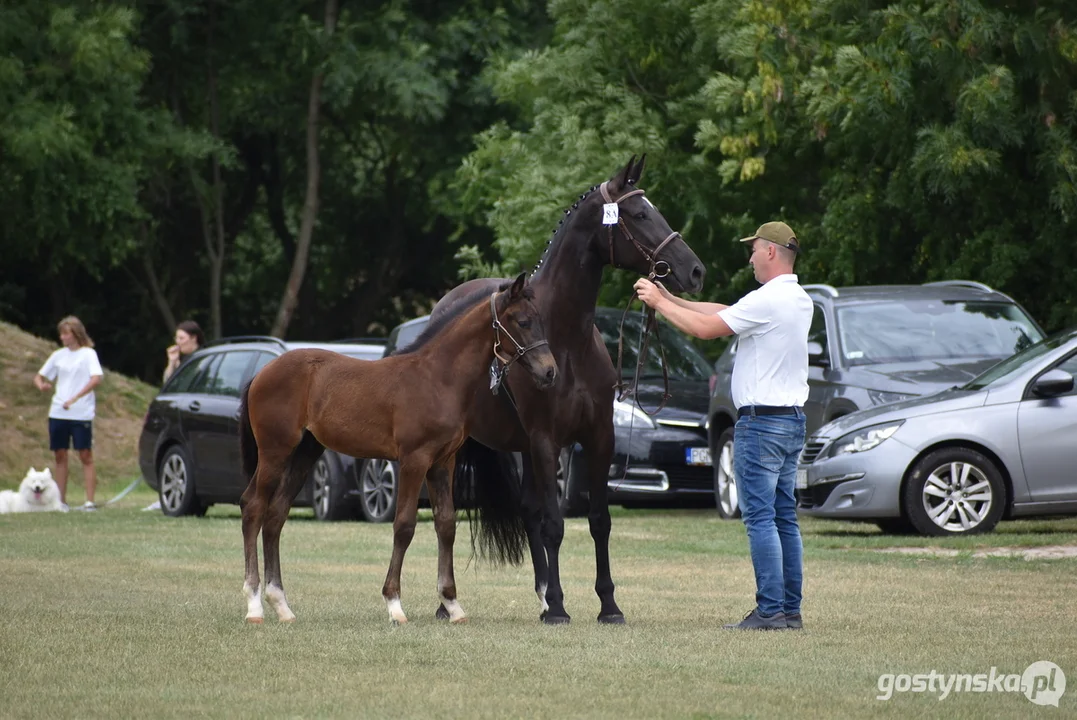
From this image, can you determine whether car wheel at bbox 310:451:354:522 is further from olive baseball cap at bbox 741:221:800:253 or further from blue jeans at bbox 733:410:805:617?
olive baseball cap at bbox 741:221:800:253

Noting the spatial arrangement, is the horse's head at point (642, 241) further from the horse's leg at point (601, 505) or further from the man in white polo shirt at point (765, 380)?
the horse's leg at point (601, 505)

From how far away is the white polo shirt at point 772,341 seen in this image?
9.69 metres

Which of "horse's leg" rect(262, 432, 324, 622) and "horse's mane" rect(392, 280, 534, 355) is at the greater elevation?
"horse's mane" rect(392, 280, 534, 355)

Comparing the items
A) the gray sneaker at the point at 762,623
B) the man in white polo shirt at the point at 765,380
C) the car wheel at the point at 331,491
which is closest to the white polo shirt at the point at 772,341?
the man in white polo shirt at the point at 765,380

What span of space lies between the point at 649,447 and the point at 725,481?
33.5 inches

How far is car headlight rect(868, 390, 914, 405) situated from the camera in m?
16.7

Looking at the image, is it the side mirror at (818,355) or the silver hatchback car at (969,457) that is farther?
the side mirror at (818,355)

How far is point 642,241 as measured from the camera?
10.2 metres

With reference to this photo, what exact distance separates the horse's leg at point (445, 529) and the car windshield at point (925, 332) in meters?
7.74

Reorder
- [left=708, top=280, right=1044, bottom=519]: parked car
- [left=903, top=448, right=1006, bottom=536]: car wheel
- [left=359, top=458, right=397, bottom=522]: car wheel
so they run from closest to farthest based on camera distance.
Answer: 1. [left=903, top=448, right=1006, bottom=536]: car wheel
2. [left=708, top=280, right=1044, bottom=519]: parked car
3. [left=359, top=458, right=397, bottom=522]: car wheel

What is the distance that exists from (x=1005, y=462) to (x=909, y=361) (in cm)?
230

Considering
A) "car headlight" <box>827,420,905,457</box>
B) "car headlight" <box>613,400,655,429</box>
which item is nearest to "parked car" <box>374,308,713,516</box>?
"car headlight" <box>613,400,655,429</box>

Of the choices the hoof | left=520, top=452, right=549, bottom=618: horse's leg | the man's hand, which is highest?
the man's hand

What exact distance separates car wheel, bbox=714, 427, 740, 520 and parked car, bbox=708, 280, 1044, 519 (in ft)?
0.88
